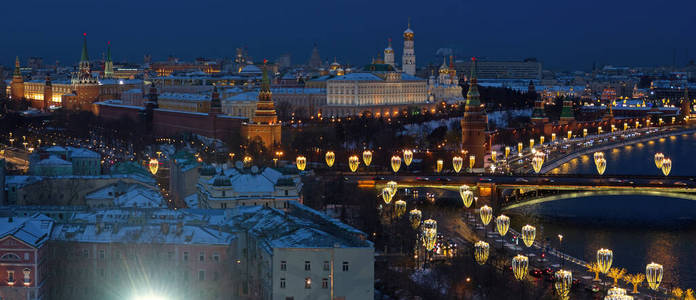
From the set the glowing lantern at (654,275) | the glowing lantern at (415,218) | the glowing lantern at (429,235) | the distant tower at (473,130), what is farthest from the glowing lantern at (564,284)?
the distant tower at (473,130)

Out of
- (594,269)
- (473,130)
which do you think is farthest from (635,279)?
(473,130)

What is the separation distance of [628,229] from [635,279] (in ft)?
19.8

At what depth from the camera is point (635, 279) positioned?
57.0ft

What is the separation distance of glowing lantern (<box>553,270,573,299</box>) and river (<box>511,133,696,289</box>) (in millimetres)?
2221

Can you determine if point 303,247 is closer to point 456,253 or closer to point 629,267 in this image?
point 456,253

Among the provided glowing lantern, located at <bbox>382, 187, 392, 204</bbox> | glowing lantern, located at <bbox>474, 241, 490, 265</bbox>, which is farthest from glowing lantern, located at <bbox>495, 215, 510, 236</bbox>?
glowing lantern, located at <bbox>382, 187, 392, 204</bbox>

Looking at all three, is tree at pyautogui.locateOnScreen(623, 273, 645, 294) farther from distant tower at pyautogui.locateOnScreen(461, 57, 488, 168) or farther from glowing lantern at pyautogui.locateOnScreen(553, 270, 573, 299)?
distant tower at pyautogui.locateOnScreen(461, 57, 488, 168)

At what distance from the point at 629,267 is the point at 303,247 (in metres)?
7.24

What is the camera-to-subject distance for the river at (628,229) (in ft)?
65.9

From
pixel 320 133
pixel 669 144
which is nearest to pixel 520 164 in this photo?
pixel 320 133

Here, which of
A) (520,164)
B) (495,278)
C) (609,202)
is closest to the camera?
(495,278)

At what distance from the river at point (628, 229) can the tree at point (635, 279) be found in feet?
1.77

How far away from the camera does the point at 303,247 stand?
587 inches

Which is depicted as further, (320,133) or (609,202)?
(320,133)
